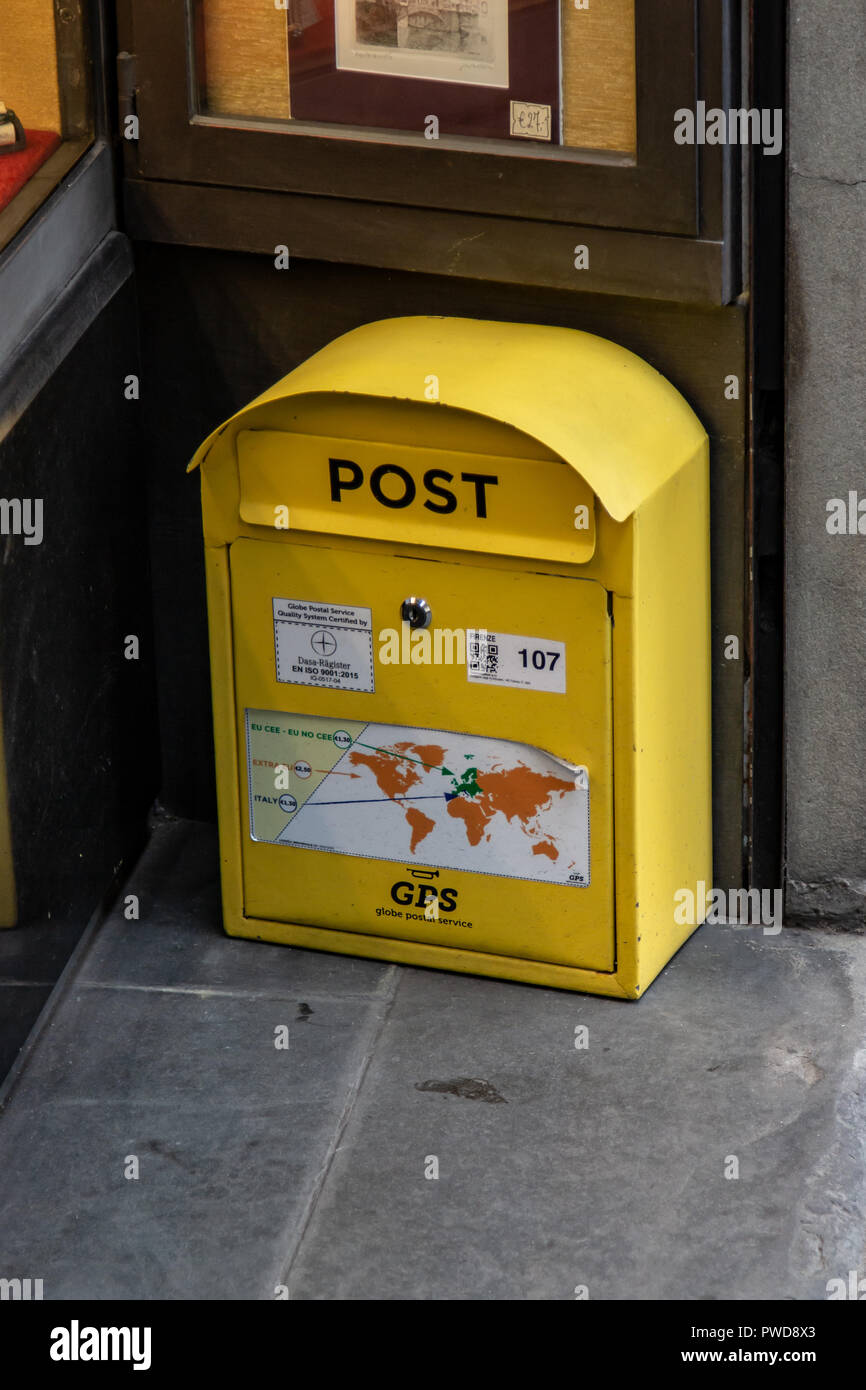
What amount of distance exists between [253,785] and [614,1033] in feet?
2.96

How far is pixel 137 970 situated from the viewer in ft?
14.1

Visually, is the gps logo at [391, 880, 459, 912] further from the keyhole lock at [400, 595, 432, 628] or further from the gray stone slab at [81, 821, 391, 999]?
the keyhole lock at [400, 595, 432, 628]

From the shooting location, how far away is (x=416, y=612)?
13.0ft

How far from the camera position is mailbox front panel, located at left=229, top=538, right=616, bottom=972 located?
12.9 ft

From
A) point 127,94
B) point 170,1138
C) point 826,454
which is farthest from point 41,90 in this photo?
point 170,1138

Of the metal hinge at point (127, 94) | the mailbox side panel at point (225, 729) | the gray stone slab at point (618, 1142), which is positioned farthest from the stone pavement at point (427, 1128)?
the metal hinge at point (127, 94)

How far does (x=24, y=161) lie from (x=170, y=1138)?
1.95m

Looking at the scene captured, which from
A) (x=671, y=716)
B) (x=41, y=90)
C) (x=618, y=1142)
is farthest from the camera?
(x=41, y=90)

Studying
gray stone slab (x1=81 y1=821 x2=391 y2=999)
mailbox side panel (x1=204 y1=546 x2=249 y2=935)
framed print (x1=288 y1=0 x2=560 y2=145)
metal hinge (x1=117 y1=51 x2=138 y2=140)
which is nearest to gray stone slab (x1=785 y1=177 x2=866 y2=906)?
framed print (x1=288 y1=0 x2=560 y2=145)

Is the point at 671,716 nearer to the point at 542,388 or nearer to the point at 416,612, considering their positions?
the point at 416,612

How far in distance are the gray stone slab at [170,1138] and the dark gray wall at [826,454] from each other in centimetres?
103

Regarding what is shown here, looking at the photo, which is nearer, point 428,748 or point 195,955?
point 428,748

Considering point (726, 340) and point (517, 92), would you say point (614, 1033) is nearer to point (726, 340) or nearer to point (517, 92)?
point (726, 340)

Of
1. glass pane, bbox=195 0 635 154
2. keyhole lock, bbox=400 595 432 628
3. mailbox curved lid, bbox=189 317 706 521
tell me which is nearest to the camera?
mailbox curved lid, bbox=189 317 706 521
